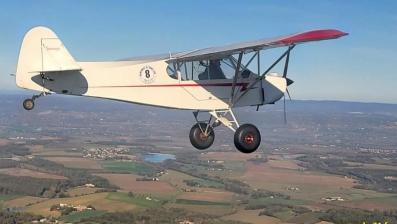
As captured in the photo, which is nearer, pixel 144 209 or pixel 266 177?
pixel 144 209

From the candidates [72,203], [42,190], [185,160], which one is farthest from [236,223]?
[185,160]

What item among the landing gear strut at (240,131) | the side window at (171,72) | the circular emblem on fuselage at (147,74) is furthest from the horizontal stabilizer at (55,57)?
the landing gear strut at (240,131)

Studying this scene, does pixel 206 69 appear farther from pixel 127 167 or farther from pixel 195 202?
pixel 127 167

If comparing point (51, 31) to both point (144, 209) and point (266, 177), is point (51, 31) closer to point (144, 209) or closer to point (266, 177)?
point (144, 209)

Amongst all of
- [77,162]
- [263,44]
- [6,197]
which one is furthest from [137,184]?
[263,44]

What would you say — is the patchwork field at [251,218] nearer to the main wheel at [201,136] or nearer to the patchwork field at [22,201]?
the patchwork field at [22,201]

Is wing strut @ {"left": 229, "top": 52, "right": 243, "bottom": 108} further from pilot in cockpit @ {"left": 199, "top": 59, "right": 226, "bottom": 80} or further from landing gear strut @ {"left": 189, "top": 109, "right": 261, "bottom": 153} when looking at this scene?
pilot in cockpit @ {"left": 199, "top": 59, "right": 226, "bottom": 80}
